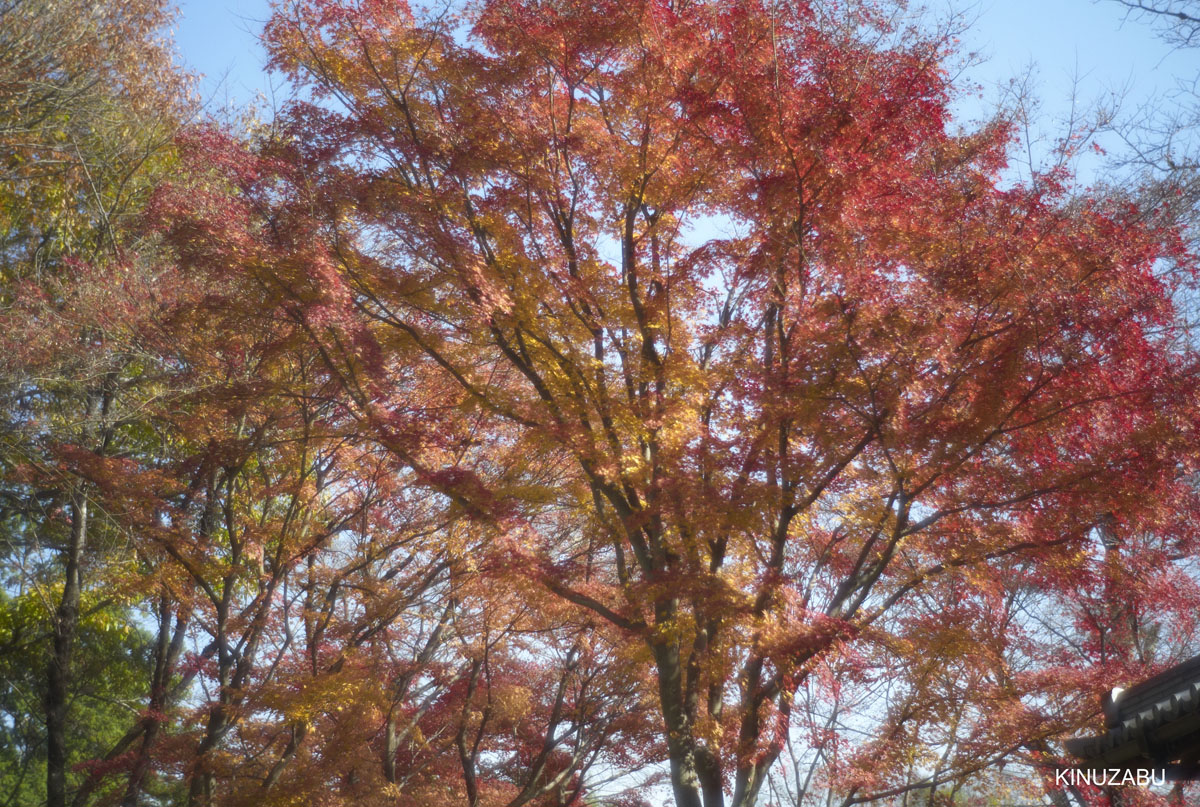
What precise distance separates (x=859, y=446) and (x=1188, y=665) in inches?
102

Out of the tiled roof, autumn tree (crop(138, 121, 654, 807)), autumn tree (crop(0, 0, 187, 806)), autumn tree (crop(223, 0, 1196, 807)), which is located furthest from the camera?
autumn tree (crop(0, 0, 187, 806))

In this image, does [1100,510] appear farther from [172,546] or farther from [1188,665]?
[172,546]

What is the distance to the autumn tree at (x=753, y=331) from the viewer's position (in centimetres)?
616

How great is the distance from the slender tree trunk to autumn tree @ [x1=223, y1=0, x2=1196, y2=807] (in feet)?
18.6

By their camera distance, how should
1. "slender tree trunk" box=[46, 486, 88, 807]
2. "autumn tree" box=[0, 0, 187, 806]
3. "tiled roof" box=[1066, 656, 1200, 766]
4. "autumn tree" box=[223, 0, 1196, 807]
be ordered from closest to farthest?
"tiled roof" box=[1066, 656, 1200, 766]
"autumn tree" box=[223, 0, 1196, 807]
"autumn tree" box=[0, 0, 187, 806]
"slender tree trunk" box=[46, 486, 88, 807]

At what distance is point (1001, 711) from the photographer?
788cm

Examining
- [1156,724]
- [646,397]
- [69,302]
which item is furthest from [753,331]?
[69,302]

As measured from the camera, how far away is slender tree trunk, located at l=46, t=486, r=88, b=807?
10.4 m

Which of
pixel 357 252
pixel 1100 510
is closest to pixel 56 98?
pixel 357 252

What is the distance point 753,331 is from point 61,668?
10103 mm

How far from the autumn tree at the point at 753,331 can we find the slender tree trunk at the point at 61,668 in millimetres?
5665

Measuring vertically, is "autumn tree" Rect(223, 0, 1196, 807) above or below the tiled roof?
above

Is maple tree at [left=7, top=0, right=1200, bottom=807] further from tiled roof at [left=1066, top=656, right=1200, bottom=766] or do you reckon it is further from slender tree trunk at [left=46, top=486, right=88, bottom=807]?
tiled roof at [left=1066, top=656, right=1200, bottom=766]

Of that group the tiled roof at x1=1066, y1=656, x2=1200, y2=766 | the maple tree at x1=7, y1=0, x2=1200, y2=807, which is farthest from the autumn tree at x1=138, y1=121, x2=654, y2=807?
the tiled roof at x1=1066, y1=656, x2=1200, y2=766
